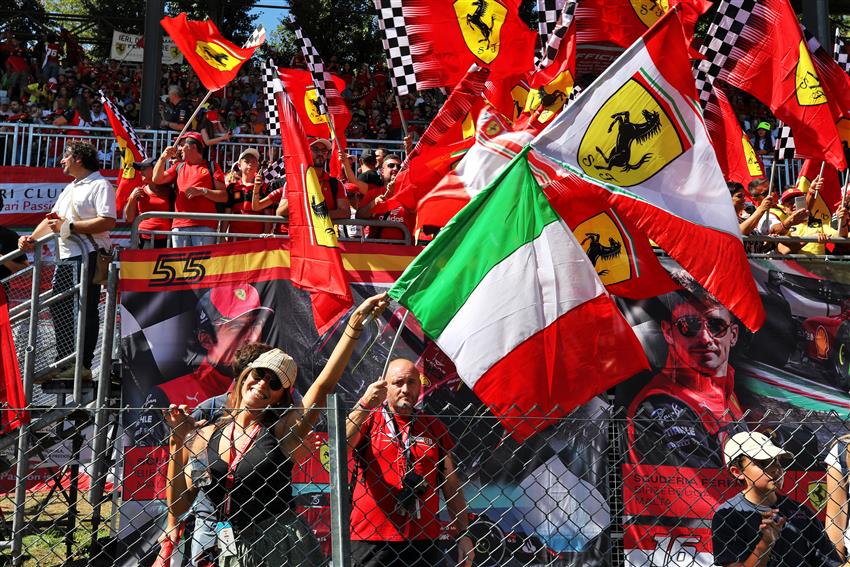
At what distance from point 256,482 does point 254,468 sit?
0.28ft

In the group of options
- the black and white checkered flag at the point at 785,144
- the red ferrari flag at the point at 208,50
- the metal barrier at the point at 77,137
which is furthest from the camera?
the metal barrier at the point at 77,137

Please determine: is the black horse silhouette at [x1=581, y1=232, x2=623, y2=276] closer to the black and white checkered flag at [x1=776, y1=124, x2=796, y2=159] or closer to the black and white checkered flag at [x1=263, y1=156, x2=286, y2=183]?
the black and white checkered flag at [x1=776, y1=124, x2=796, y2=159]

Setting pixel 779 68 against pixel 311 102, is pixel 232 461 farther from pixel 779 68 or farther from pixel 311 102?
pixel 311 102

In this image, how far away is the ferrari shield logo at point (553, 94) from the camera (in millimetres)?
6898

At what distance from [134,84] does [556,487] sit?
63.4 ft

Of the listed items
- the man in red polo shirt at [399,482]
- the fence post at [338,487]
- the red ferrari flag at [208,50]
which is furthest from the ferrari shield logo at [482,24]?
the fence post at [338,487]

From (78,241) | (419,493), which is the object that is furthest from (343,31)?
(419,493)

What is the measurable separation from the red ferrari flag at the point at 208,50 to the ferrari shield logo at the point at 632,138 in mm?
5229

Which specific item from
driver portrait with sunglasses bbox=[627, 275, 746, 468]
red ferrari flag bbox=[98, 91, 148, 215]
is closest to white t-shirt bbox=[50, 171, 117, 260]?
red ferrari flag bbox=[98, 91, 148, 215]

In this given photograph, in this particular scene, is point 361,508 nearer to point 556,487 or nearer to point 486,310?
point 486,310

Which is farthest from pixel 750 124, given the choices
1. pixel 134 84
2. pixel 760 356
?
pixel 760 356

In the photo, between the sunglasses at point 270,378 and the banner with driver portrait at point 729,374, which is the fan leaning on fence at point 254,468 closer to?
the sunglasses at point 270,378

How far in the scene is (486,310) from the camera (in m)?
5.37

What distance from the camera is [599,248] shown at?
6.84 meters
